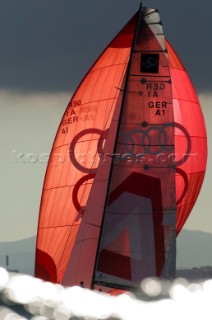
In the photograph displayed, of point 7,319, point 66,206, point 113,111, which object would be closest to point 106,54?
point 113,111

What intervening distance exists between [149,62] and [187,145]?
5217mm

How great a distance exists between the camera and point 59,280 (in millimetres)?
50312

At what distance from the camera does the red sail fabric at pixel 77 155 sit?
4984 centimetres

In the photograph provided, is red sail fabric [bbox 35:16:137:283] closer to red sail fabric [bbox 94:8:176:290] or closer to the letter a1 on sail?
the letter a1 on sail

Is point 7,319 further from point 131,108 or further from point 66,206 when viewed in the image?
point 131,108

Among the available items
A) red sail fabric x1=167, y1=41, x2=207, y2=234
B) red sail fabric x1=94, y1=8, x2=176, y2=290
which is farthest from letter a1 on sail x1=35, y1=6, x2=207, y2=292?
red sail fabric x1=167, y1=41, x2=207, y2=234

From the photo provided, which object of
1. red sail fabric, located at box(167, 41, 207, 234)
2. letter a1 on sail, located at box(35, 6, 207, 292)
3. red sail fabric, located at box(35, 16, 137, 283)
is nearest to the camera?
letter a1 on sail, located at box(35, 6, 207, 292)

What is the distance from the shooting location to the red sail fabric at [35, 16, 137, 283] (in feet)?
164

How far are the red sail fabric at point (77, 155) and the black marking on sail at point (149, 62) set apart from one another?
2.44 metres

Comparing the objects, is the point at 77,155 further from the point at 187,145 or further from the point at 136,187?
the point at 187,145

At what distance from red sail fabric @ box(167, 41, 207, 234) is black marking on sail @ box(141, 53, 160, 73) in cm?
464

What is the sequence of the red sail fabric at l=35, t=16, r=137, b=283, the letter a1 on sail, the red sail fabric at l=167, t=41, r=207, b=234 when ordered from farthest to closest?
the red sail fabric at l=167, t=41, r=207, b=234
the red sail fabric at l=35, t=16, r=137, b=283
the letter a1 on sail

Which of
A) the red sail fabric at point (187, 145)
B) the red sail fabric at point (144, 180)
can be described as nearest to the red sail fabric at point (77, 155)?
the red sail fabric at point (144, 180)

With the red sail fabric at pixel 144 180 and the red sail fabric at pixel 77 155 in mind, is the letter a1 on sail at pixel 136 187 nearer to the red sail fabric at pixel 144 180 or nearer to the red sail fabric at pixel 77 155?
the red sail fabric at pixel 144 180
